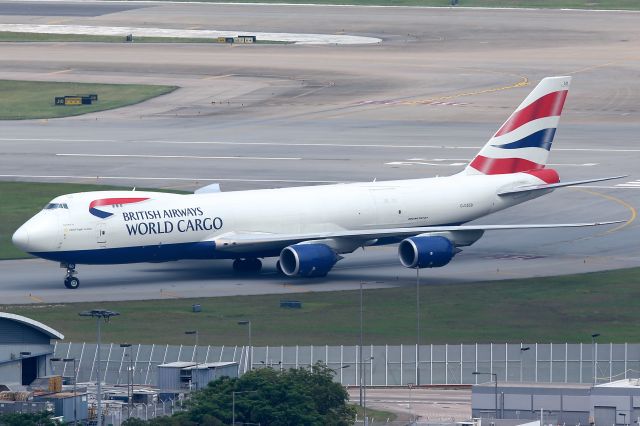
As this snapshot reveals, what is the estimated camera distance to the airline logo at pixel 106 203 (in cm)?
9312

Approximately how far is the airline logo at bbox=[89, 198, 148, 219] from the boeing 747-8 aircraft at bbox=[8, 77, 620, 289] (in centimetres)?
7

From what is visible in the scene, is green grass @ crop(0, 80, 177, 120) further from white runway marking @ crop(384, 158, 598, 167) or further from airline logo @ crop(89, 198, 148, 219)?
A: airline logo @ crop(89, 198, 148, 219)

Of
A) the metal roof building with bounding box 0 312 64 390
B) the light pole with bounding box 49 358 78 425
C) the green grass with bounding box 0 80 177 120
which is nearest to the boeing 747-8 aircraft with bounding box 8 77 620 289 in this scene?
the light pole with bounding box 49 358 78 425

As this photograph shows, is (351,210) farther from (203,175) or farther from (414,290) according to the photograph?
(203,175)

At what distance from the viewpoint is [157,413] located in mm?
69625

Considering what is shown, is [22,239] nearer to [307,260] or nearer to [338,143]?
[307,260]

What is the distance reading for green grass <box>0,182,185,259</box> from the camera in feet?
362

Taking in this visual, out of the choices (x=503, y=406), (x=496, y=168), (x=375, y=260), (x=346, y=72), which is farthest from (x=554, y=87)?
(x=346, y=72)

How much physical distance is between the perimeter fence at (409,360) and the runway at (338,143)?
1518 cm

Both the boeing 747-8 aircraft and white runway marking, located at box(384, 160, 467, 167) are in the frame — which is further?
white runway marking, located at box(384, 160, 467, 167)

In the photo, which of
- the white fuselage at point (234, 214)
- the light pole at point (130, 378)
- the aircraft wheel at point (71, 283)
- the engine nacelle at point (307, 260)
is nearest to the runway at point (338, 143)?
the aircraft wheel at point (71, 283)

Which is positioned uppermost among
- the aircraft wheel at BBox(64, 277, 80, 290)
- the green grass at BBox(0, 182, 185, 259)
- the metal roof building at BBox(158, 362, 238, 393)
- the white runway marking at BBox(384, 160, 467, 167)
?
→ the white runway marking at BBox(384, 160, 467, 167)

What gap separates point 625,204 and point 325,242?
104ft

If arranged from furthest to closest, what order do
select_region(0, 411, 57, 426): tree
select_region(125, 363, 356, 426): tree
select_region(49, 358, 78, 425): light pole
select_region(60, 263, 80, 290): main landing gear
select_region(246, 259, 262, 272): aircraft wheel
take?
select_region(246, 259, 262, 272): aircraft wheel < select_region(60, 263, 80, 290): main landing gear < select_region(49, 358, 78, 425): light pole < select_region(125, 363, 356, 426): tree < select_region(0, 411, 57, 426): tree
